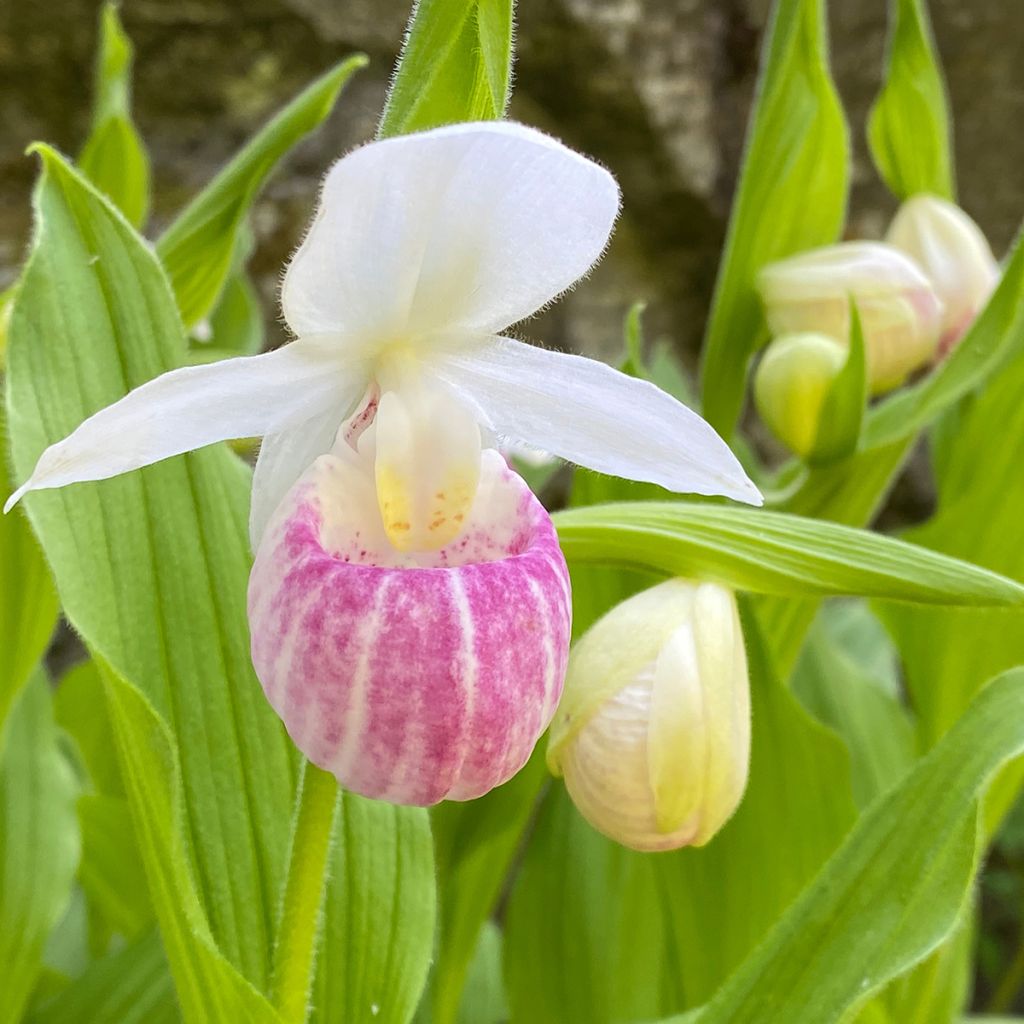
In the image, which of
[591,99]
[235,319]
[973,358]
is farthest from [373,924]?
[591,99]

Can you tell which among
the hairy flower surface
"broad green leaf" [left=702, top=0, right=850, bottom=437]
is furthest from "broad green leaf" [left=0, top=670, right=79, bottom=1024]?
"broad green leaf" [left=702, top=0, right=850, bottom=437]

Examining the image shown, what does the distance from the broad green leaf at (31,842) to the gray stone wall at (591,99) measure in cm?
123

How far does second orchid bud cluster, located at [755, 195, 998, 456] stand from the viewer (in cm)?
96

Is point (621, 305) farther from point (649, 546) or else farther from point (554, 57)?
point (649, 546)

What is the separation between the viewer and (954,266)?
1.12 m

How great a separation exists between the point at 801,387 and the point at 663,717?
1.40 feet

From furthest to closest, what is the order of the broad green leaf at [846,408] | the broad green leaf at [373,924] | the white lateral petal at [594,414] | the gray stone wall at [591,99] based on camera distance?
1. the gray stone wall at [591,99]
2. the broad green leaf at [846,408]
3. the broad green leaf at [373,924]
4. the white lateral petal at [594,414]

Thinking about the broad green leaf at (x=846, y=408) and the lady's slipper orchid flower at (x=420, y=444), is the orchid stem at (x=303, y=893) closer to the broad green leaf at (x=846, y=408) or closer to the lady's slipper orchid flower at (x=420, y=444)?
the lady's slipper orchid flower at (x=420, y=444)

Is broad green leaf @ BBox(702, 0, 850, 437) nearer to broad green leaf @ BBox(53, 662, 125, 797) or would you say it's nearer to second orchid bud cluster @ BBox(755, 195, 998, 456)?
second orchid bud cluster @ BBox(755, 195, 998, 456)

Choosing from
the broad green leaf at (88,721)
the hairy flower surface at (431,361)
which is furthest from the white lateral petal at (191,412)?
the broad green leaf at (88,721)

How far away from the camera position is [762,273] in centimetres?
102

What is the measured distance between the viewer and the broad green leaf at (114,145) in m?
1.05

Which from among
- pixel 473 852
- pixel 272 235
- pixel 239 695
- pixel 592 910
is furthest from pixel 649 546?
pixel 272 235

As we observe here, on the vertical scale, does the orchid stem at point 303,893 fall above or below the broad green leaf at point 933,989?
above
